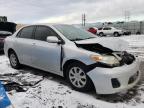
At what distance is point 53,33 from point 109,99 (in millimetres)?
2279

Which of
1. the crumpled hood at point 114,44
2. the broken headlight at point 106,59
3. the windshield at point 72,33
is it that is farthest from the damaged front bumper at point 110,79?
the windshield at point 72,33

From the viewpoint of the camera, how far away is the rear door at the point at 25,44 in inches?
292

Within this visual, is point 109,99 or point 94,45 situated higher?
point 94,45

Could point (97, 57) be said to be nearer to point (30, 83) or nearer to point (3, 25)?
point (30, 83)

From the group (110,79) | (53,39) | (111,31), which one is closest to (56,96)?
(110,79)

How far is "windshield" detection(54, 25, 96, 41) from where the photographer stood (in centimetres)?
648

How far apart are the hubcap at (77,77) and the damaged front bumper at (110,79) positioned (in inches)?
10.9

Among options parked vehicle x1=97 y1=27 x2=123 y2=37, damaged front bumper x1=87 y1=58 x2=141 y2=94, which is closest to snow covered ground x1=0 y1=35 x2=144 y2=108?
damaged front bumper x1=87 y1=58 x2=141 y2=94

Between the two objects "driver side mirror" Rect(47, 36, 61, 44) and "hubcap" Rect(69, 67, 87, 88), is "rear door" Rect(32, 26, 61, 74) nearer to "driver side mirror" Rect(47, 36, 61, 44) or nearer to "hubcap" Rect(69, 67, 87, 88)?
"driver side mirror" Rect(47, 36, 61, 44)

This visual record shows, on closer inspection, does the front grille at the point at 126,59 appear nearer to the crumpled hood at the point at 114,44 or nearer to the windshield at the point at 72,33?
the crumpled hood at the point at 114,44

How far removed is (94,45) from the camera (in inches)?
228

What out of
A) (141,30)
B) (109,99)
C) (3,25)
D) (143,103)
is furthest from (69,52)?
(141,30)

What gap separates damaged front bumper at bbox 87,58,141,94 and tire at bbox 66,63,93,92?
208mm

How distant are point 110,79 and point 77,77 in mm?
906
